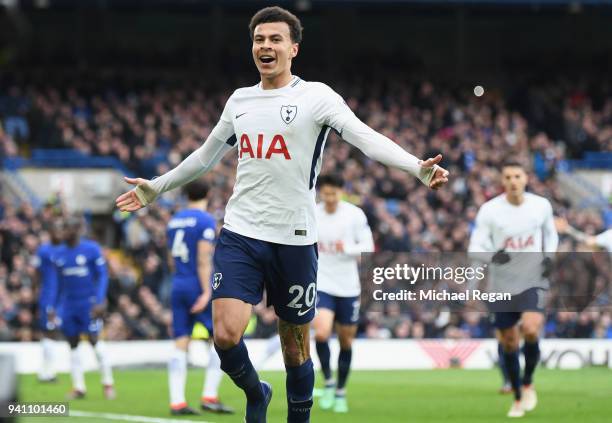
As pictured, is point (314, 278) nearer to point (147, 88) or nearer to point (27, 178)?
point (27, 178)

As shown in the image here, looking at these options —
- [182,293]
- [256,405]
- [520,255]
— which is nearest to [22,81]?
[182,293]

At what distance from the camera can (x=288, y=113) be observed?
7.91 metres

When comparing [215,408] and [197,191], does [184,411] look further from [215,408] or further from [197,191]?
[197,191]

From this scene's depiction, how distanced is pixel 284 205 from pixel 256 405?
4.31 ft

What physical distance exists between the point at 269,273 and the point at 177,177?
3.22 feet

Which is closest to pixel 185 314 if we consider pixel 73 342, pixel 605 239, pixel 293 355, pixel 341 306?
pixel 341 306

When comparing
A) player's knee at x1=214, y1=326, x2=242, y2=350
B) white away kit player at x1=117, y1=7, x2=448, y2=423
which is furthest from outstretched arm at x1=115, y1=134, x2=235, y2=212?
player's knee at x1=214, y1=326, x2=242, y2=350

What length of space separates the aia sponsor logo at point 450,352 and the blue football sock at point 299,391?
12.6 m

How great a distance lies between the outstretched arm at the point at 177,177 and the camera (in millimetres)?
8383

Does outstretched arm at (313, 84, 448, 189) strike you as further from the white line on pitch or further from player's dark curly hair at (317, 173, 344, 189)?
player's dark curly hair at (317, 173, 344, 189)

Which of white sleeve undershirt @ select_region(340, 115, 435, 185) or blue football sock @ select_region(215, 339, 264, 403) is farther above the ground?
white sleeve undershirt @ select_region(340, 115, 435, 185)

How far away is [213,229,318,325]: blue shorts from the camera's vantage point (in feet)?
26.0

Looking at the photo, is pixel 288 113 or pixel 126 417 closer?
pixel 288 113

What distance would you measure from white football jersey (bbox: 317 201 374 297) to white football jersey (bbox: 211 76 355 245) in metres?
5.63
